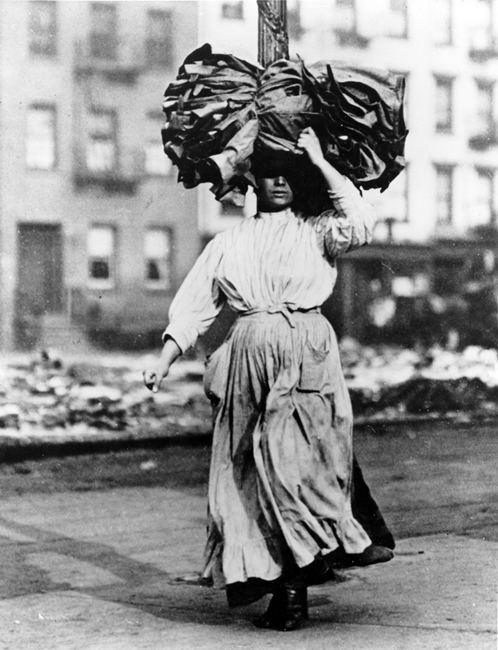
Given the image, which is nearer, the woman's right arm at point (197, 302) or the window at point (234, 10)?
the woman's right arm at point (197, 302)

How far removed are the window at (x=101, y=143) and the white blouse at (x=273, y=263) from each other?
7.77m

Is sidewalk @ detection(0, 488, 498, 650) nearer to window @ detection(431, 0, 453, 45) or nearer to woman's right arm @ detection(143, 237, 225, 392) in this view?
woman's right arm @ detection(143, 237, 225, 392)

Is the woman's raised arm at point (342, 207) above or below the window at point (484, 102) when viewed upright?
below

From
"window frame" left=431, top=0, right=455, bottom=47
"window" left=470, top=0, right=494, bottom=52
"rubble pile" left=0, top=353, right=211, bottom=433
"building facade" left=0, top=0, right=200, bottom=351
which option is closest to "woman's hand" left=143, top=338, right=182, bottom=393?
"window" left=470, top=0, right=494, bottom=52

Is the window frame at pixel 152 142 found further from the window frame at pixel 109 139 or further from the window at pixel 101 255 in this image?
the window at pixel 101 255

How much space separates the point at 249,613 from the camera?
15.9 ft

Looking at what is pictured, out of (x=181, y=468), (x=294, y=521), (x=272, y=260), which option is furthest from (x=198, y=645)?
(x=181, y=468)

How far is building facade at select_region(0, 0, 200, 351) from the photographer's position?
11523 millimetres

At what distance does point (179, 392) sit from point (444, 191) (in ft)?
11.9

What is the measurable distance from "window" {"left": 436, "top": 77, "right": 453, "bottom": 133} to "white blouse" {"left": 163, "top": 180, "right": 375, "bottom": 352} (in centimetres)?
718

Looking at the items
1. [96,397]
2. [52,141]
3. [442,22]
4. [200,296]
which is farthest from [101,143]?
[200,296]

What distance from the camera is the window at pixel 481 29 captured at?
31.3 ft

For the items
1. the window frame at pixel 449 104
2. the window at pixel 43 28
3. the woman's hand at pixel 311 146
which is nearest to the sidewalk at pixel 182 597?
the woman's hand at pixel 311 146

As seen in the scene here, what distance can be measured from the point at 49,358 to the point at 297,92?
26.9ft
